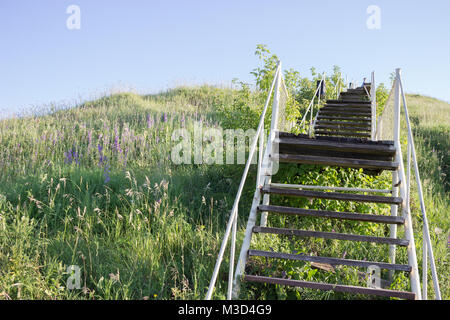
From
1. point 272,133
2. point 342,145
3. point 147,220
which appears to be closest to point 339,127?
point 342,145

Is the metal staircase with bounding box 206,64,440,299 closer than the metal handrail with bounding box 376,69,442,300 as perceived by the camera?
No

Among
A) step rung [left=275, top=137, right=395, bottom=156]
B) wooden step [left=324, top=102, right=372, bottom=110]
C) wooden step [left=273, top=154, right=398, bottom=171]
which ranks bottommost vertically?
wooden step [left=273, top=154, right=398, bottom=171]

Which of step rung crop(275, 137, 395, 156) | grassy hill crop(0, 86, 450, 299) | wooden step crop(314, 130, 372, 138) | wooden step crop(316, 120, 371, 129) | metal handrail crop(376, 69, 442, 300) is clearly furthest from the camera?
wooden step crop(316, 120, 371, 129)

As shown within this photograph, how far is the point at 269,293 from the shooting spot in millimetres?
3969

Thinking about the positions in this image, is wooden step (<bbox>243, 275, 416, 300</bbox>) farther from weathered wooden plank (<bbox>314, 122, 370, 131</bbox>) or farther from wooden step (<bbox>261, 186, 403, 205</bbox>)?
weathered wooden plank (<bbox>314, 122, 370, 131</bbox>)

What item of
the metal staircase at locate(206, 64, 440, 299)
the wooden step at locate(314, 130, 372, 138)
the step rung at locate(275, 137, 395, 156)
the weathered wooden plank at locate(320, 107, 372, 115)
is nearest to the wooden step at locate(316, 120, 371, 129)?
the wooden step at locate(314, 130, 372, 138)

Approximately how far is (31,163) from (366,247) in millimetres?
7505

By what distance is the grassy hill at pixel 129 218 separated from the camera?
390cm

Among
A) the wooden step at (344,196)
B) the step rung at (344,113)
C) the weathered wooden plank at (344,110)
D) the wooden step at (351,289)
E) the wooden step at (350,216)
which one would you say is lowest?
the wooden step at (351,289)

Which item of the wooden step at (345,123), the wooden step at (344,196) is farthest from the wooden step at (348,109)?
the wooden step at (344,196)

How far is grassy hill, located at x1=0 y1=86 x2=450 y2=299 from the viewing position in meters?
3.90

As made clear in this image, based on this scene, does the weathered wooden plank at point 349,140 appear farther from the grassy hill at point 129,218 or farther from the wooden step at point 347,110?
the wooden step at point 347,110

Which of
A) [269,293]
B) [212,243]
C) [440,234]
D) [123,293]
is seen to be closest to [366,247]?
[440,234]
